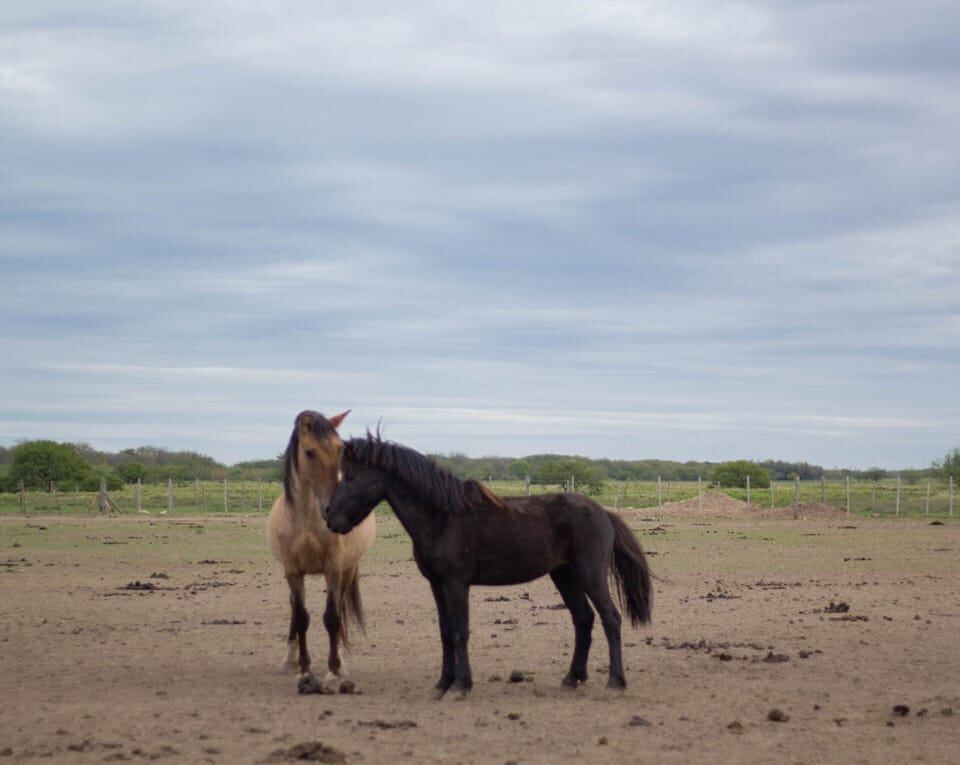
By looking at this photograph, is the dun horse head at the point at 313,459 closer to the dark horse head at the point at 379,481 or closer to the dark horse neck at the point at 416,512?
the dark horse head at the point at 379,481

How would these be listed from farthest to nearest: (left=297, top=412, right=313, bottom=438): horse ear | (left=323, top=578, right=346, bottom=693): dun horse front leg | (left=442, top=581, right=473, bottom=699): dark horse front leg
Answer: (left=323, top=578, right=346, bottom=693): dun horse front leg < (left=297, top=412, right=313, bottom=438): horse ear < (left=442, top=581, right=473, bottom=699): dark horse front leg

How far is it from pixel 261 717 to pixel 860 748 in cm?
412

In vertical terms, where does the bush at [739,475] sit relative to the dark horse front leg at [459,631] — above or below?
above

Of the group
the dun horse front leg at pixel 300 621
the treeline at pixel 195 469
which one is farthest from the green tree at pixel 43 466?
the dun horse front leg at pixel 300 621

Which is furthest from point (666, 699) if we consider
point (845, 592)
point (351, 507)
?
point (845, 592)

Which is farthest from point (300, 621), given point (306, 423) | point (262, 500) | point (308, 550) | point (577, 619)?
point (262, 500)

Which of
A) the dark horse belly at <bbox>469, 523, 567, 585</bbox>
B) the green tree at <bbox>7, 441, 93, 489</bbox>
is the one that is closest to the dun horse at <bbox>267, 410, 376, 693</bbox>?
the dark horse belly at <bbox>469, 523, 567, 585</bbox>

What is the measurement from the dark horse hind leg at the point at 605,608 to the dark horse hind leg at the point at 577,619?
17 centimetres

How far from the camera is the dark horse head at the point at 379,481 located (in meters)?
9.24

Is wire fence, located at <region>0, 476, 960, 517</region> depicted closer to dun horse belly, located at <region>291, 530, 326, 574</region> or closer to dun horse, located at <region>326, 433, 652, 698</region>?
dun horse belly, located at <region>291, 530, 326, 574</region>

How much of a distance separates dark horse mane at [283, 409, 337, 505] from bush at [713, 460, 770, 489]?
6673 cm

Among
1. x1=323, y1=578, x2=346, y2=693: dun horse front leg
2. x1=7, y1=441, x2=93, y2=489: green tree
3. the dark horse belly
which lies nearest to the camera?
the dark horse belly

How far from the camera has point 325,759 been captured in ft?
22.7

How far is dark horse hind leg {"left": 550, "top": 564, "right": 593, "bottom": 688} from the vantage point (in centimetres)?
→ 962
